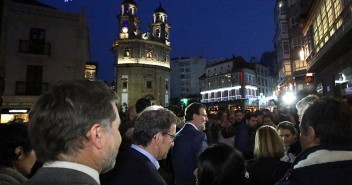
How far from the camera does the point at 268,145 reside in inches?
168

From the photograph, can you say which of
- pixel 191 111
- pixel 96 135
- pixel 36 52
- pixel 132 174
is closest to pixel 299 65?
pixel 36 52

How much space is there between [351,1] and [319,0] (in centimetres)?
660

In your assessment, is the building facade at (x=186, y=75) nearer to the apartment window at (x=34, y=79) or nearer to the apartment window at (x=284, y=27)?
the apartment window at (x=284, y=27)

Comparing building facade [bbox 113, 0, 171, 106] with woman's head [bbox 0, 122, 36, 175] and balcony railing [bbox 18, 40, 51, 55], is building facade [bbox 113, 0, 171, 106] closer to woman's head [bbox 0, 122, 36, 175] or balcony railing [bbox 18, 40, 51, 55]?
balcony railing [bbox 18, 40, 51, 55]

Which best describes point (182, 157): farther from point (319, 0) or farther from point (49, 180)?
point (319, 0)

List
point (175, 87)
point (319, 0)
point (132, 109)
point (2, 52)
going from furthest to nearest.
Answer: point (175, 87) < point (319, 0) < point (2, 52) < point (132, 109)

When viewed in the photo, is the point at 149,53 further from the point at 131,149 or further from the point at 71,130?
the point at 71,130

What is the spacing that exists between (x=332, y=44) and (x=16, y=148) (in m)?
14.8

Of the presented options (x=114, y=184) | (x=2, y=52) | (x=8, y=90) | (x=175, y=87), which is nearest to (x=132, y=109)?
(x=114, y=184)

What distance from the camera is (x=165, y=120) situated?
341 centimetres

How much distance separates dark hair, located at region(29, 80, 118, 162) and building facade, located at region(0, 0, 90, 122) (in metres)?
22.5

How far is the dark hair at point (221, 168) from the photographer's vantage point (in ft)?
8.69

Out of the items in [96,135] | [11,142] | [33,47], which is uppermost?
[33,47]

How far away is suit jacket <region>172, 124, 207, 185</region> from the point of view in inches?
197
